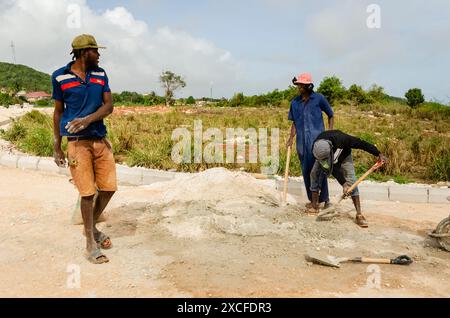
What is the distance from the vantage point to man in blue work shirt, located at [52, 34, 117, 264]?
3.59 metres

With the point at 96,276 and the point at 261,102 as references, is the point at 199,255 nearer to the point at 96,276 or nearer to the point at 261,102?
the point at 96,276

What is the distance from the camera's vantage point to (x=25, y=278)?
338 cm

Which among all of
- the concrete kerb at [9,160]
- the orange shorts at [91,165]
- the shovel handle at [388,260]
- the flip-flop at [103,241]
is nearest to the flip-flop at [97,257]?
the flip-flop at [103,241]

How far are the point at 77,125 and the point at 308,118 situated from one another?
2818mm

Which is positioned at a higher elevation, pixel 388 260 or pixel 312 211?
pixel 312 211

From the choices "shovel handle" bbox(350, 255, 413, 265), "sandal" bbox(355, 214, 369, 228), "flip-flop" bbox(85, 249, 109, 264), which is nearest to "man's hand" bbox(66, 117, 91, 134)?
"flip-flop" bbox(85, 249, 109, 264)

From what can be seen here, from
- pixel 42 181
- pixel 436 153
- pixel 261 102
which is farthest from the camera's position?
pixel 261 102

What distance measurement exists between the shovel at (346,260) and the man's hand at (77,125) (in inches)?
84.5

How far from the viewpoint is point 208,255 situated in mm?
3857

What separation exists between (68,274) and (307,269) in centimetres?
190

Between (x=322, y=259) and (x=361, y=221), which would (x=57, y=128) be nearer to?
(x=322, y=259)

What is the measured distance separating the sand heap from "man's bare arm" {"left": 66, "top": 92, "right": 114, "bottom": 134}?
58.2 inches

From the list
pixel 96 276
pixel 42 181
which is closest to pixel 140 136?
pixel 42 181

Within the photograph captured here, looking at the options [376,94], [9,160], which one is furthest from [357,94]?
[9,160]
